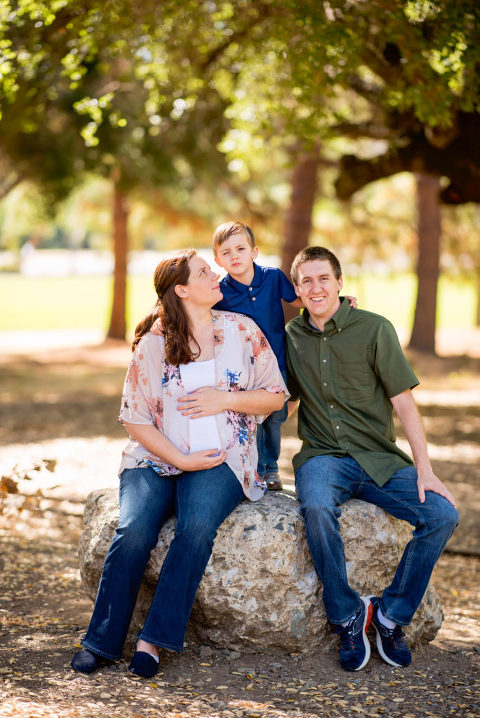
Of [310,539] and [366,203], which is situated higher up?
[366,203]

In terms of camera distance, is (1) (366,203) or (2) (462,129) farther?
(1) (366,203)

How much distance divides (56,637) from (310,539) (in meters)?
1.38

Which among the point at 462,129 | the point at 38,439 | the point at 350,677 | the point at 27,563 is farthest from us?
the point at 38,439

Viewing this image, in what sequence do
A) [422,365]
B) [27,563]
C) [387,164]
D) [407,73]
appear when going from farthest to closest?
[422,365]
[387,164]
[407,73]
[27,563]

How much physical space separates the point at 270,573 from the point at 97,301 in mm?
36346

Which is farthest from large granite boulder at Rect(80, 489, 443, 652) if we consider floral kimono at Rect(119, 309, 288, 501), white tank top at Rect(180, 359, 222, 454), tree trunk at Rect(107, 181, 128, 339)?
tree trunk at Rect(107, 181, 128, 339)

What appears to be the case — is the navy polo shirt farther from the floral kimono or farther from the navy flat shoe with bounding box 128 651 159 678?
the navy flat shoe with bounding box 128 651 159 678

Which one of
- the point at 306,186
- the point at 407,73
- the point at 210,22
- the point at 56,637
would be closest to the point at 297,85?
the point at 407,73

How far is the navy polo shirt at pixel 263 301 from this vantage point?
4.29 metres

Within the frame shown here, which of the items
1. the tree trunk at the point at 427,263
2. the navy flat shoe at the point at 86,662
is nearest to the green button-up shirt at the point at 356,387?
the navy flat shoe at the point at 86,662

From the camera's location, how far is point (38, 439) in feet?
31.5

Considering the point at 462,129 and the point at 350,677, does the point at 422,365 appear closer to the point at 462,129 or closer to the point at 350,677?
the point at 462,129

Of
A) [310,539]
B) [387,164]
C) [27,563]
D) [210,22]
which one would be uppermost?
[210,22]

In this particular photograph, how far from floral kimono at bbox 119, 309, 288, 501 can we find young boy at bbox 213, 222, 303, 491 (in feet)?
0.90
